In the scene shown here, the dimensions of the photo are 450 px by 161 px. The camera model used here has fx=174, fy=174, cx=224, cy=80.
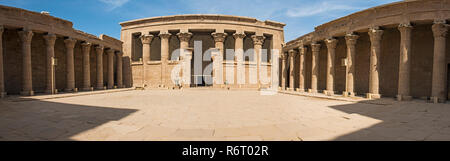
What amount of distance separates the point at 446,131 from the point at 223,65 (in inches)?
826

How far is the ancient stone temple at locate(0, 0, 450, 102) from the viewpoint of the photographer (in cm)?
1103

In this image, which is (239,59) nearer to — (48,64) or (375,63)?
(375,63)

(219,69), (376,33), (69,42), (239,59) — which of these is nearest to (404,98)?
(376,33)

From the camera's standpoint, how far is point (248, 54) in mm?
27141

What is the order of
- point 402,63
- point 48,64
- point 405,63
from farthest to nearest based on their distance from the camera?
point 48,64 → point 402,63 → point 405,63

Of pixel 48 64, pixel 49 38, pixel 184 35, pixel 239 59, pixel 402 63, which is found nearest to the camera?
pixel 402 63

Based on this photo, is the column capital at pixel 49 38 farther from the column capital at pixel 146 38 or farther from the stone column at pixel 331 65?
the stone column at pixel 331 65

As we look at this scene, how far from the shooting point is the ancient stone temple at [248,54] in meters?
11.0

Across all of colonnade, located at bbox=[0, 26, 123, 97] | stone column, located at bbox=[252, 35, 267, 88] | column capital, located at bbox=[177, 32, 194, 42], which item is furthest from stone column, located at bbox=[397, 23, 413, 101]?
colonnade, located at bbox=[0, 26, 123, 97]

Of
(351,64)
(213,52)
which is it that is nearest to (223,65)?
(213,52)

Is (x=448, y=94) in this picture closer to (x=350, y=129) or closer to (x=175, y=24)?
(x=350, y=129)

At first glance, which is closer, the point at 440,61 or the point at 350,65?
the point at 440,61

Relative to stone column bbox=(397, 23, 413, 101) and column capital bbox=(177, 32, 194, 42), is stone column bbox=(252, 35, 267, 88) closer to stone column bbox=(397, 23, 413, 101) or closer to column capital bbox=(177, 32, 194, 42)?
column capital bbox=(177, 32, 194, 42)

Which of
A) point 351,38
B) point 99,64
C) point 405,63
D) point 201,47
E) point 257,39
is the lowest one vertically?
point 405,63
